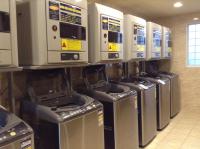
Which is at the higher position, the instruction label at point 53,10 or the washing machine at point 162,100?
the instruction label at point 53,10

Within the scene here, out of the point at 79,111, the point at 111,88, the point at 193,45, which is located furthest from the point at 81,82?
the point at 193,45

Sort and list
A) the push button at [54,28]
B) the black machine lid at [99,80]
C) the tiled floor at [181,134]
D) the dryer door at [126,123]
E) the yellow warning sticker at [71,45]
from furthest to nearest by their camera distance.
Result: the tiled floor at [181,134]
the black machine lid at [99,80]
the dryer door at [126,123]
the yellow warning sticker at [71,45]
the push button at [54,28]

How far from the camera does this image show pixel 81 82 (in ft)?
10.1

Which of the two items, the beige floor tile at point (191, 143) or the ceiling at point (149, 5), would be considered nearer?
the beige floor tile at point (191, 143)

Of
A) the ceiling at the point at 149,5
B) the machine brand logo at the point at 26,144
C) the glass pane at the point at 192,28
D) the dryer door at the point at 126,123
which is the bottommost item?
the dryer door at the point at 126,123

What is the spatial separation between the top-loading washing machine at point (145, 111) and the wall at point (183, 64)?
1921mm

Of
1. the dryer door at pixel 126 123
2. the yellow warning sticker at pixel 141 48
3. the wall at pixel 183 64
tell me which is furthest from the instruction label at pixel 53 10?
the wall at pixel 183 64

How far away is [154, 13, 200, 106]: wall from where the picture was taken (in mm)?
5090

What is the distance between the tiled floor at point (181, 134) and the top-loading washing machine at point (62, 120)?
1477 mm

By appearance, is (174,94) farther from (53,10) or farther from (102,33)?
(53,10)

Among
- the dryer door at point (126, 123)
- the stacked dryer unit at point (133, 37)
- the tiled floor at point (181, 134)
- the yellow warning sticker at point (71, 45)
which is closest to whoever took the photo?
the yellow warning sticker at point (71, 45)

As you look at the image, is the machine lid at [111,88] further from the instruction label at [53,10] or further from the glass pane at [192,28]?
the glass pane at [192,28]

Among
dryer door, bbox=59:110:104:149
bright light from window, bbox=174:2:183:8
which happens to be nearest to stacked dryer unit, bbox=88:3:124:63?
dryer door, bbox=59:110:104:149

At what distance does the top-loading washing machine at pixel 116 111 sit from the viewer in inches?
99.9
